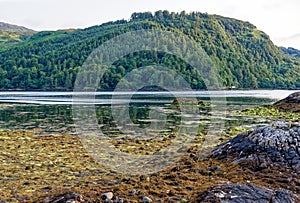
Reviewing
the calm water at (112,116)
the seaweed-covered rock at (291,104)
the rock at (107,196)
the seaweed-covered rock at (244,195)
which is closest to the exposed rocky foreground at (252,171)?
the seaweed-covered rock at (244,195)

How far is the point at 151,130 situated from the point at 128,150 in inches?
376

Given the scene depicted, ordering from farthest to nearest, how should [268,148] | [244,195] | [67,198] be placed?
1. [268,148]
2. [244,195]
3. [67,198]

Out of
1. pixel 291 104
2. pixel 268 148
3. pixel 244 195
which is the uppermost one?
pixel 291 104

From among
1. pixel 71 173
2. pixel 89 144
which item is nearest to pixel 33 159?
pixel 71 173

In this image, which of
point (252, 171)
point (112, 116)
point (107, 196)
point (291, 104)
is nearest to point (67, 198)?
point (107, 196)

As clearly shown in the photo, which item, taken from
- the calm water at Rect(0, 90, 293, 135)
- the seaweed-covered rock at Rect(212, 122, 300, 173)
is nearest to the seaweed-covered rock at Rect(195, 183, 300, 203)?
the seaweed-covered rock at Rect(212, 122, 300, 173)

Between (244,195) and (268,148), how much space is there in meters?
4.28

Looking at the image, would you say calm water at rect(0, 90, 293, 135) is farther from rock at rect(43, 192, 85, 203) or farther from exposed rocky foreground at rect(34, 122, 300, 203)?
rock at rect(43, 192, 85, 203)

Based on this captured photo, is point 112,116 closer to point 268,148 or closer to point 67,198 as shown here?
point 268,148

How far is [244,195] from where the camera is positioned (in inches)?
409

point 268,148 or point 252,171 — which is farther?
point 268,148

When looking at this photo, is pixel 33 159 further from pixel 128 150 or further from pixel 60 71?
pixel 60 71

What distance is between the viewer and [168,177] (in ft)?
43.4

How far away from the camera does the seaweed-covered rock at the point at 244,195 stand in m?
10.1
